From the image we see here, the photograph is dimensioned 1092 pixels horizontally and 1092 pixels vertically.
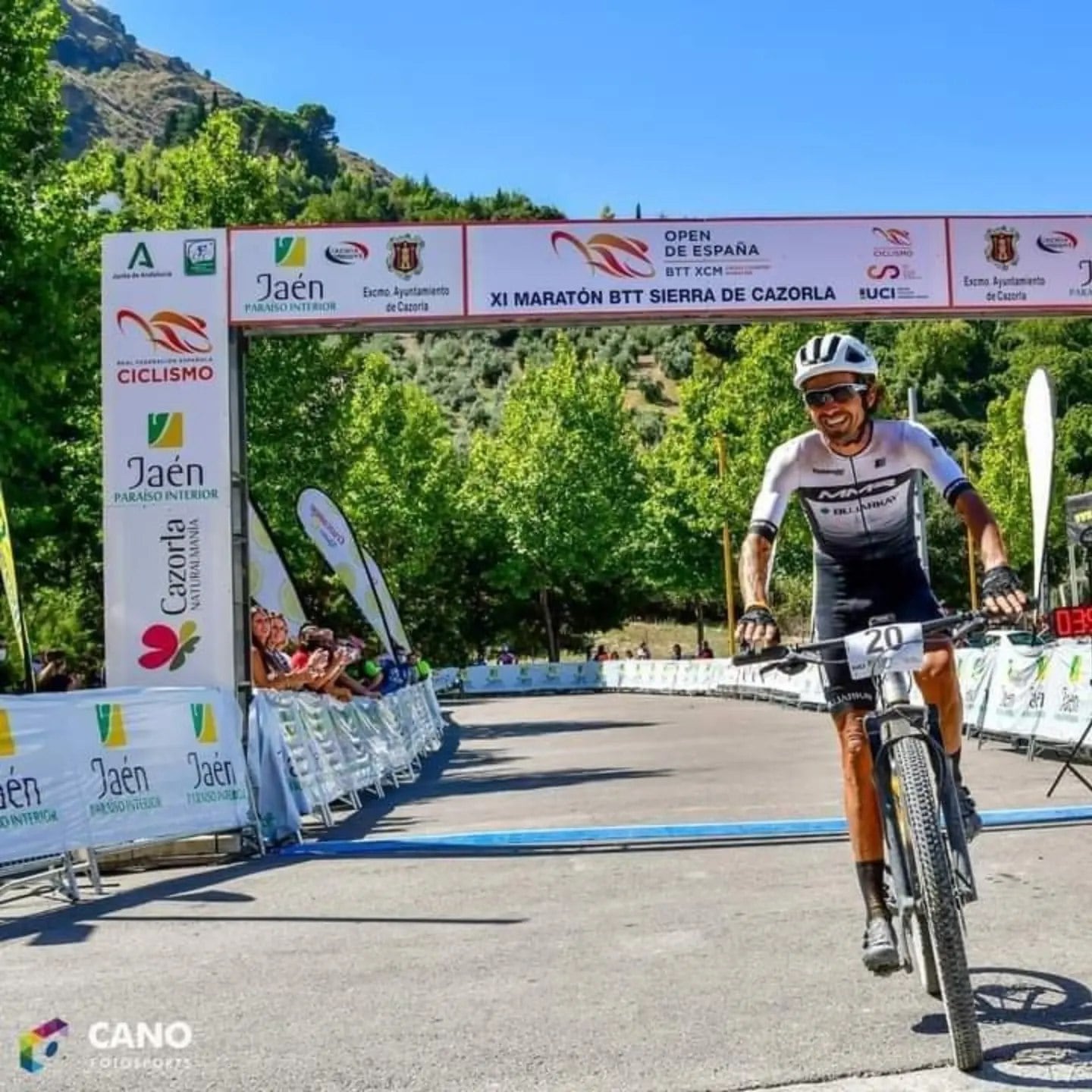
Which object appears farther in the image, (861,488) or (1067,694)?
(1067,694)

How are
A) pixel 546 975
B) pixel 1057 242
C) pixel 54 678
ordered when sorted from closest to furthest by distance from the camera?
1. pixel 546 975
2. pixel 1057 242
3. pixel 54 678

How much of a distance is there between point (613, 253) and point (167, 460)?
436 cm

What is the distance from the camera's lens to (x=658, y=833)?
10258mm

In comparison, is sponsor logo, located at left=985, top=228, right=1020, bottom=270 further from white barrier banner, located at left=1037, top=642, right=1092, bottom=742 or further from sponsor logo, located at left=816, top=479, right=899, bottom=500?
sponsor logo, located at left=816, top=479, right=899, bottom=500

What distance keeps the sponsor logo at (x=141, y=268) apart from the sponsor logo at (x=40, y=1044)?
8.28 meters

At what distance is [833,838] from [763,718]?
1806 centimetres

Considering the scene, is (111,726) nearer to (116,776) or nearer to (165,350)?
(116,776)

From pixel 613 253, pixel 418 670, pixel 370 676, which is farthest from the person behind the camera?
pixel 418 670

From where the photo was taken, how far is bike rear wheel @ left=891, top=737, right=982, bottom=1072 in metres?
4.23

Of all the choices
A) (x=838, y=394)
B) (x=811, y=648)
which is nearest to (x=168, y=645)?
(x=838, y=394)

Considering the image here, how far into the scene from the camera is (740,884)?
8156 millimetres

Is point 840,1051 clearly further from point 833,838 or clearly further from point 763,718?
point 763,718

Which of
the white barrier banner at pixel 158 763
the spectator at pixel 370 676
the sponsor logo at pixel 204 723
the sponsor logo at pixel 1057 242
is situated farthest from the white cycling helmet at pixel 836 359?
the spectator at pixel 370 676

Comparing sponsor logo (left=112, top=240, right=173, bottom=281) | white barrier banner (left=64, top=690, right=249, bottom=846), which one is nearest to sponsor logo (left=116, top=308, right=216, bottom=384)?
sponsor logo (left=112, top=240, right=173, bottom=281)
